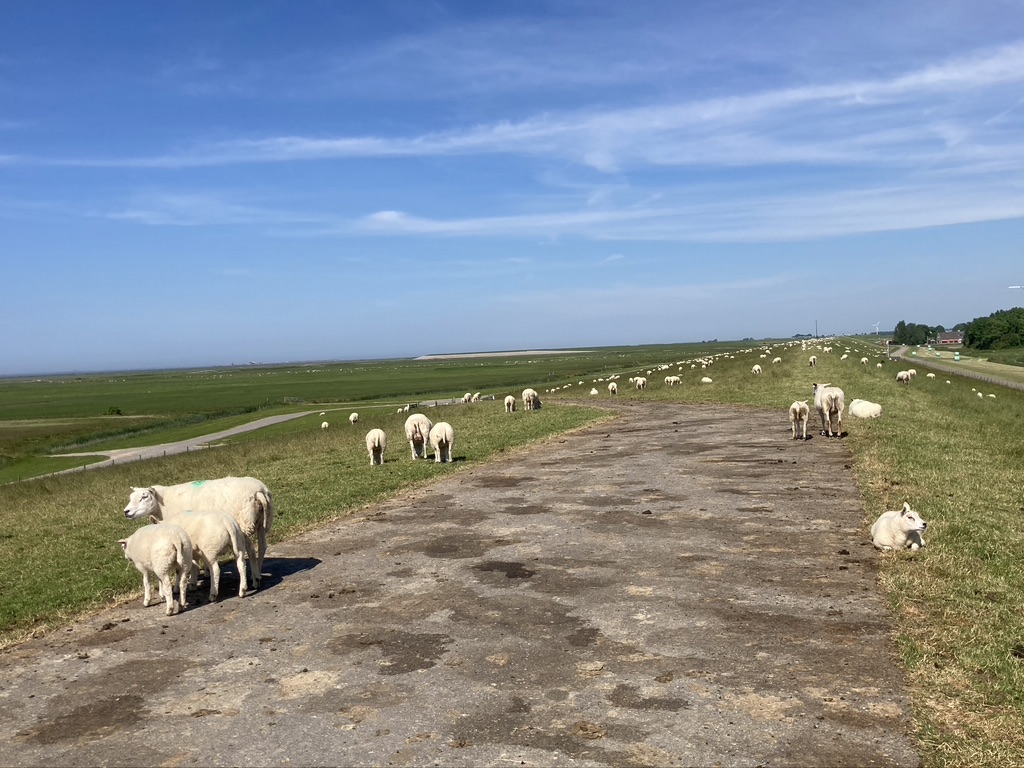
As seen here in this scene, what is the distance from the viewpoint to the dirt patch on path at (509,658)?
6.71 m

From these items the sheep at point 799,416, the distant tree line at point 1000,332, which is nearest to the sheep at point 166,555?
the sheep at point 799,416

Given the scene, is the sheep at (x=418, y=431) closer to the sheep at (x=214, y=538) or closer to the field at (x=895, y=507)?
the field at (x=895, y=507)

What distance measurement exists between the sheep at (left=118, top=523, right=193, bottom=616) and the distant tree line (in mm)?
173301

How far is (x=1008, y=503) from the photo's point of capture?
15.8 metres

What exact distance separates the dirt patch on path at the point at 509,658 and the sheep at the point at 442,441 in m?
9.91

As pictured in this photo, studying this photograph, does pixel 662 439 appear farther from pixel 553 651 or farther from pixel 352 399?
pixel 352 399

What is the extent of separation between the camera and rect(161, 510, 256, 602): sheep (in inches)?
443

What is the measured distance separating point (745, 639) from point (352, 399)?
10271 centimetres

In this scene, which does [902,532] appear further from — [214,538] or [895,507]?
[214,538]

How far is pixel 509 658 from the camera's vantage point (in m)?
8.55

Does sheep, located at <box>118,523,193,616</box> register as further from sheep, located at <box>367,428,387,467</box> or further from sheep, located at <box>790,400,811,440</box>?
sheep, located at <box>790,400,811,440</box>

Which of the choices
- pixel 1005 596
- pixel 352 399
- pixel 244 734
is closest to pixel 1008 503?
pixel 1005 596

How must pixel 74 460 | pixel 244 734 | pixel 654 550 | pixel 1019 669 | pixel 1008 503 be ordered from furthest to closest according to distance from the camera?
pixel 74 460, pixel 1008 503, pixel 654 550, pixel 1019 669, pixel 244 734

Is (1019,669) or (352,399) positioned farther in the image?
(352,399)
